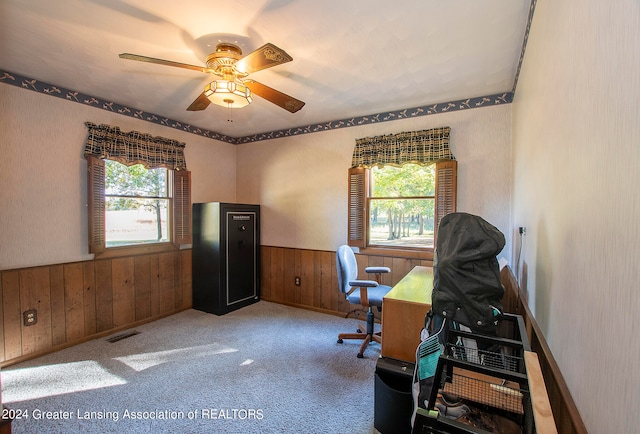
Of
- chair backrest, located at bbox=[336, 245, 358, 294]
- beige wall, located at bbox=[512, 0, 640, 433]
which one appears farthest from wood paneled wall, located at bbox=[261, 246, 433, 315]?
beige wall, located at bbox=[512, 0, 640, 433]

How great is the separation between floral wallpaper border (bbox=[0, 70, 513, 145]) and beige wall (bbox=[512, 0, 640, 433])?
1.79 meters

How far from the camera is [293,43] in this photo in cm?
213

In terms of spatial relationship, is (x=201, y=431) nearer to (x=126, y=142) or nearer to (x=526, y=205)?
(x=526, y=205)

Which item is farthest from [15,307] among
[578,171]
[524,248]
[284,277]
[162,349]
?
[524,248]

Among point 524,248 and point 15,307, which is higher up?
point 524,248

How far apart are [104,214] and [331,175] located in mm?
2682

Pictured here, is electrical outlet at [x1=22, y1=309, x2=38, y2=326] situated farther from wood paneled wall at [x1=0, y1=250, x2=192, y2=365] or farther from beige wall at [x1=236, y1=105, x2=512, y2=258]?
beige wall at [x1=236, y1=105, x2=512, y2=258]

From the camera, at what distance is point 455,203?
126 inches

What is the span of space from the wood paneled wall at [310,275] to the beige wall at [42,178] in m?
2.29

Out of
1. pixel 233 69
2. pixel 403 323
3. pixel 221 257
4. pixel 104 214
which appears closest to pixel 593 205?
pixel 403 323

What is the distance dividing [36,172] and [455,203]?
13.7ft

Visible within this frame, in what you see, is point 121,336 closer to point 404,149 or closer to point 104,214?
point 104,214

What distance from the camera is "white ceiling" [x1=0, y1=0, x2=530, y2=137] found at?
1776mm

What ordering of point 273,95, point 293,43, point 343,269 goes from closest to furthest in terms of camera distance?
1. point 293,43
2. point 273,95
3. point 343,269
